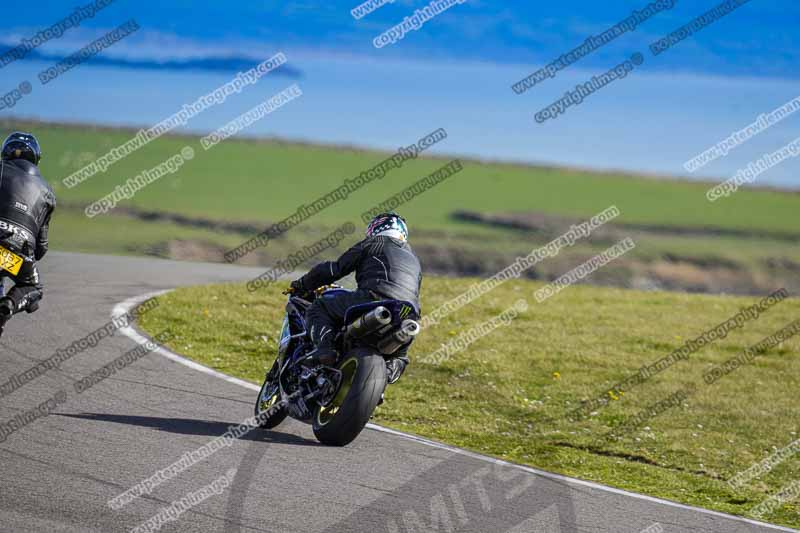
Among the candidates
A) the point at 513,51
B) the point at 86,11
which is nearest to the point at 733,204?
the point at 86,11

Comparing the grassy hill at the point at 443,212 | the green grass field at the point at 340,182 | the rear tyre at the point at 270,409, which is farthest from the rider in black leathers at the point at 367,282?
the green grass field at the point at 340,182

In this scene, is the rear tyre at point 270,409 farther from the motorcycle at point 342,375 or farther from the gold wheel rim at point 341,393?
the gold wheel rim at point 341,393

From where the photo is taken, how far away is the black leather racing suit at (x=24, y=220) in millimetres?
10969

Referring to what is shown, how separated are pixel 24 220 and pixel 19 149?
2.47 ft

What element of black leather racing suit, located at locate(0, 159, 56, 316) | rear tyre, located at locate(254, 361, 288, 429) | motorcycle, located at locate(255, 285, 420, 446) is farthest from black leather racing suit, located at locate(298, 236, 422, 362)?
black leather racing suit, located at locate(0, 159, 56, 316)

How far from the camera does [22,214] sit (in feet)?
36.2

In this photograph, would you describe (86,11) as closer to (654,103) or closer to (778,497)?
(778,497)

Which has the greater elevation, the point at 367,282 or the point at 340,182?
the point at 367,282

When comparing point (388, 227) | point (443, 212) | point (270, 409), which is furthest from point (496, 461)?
point (443, 212)

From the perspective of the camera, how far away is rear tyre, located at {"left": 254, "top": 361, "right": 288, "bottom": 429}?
1006 cm

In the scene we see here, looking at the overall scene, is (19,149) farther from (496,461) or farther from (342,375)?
(496,461)

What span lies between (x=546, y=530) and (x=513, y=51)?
5945 inches

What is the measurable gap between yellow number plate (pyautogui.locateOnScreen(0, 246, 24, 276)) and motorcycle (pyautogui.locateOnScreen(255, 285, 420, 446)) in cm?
271

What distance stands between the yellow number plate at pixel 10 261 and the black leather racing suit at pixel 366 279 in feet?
9.78
